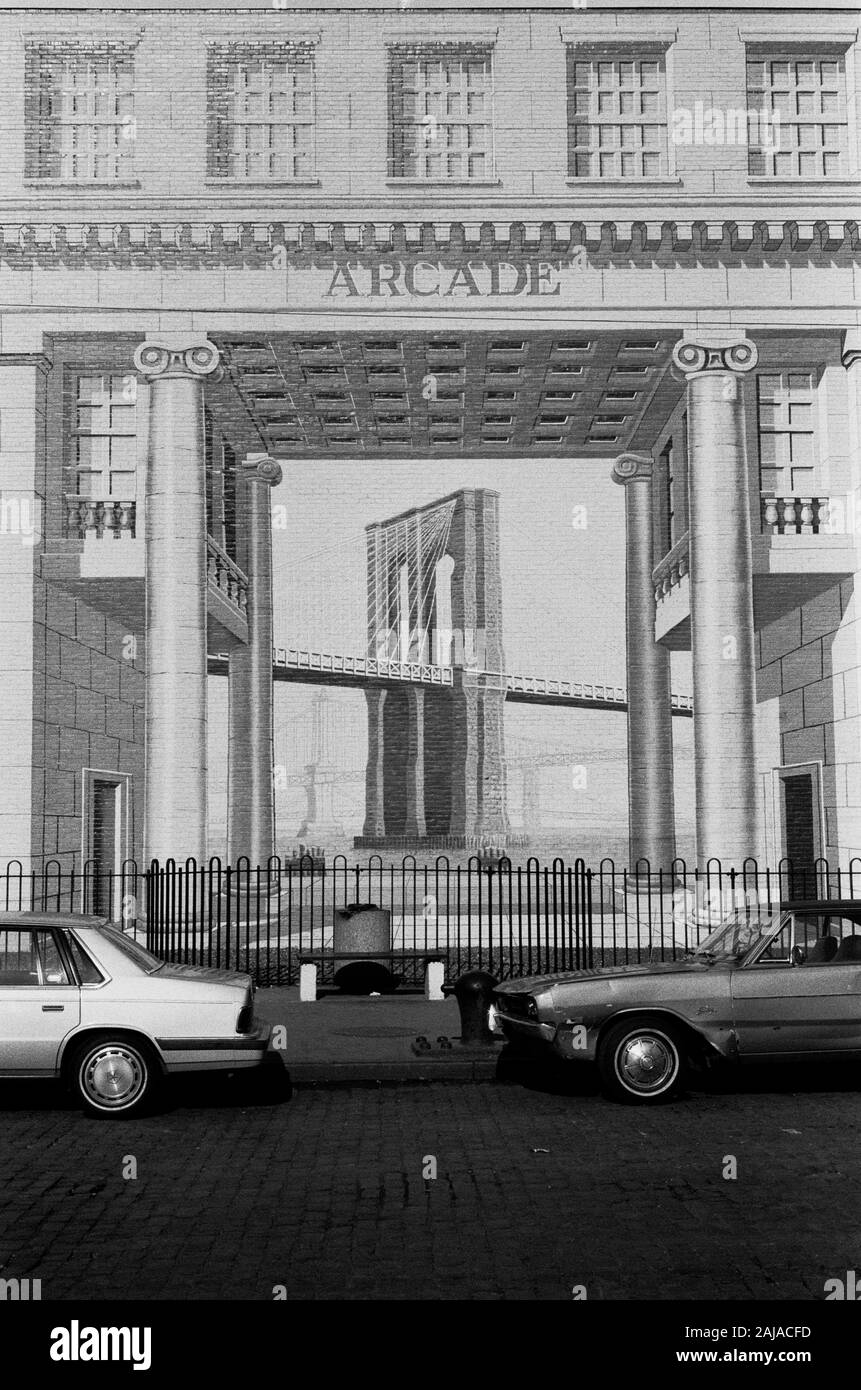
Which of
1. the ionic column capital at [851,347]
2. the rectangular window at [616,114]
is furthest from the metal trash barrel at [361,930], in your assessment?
the rectangular window at [616,114]

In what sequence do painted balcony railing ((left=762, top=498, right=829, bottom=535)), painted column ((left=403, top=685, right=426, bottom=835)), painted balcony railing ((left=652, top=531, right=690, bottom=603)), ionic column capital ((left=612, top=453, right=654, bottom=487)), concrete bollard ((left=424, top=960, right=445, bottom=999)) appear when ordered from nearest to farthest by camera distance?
concrete bollard ((left=424, top=960, right=445, bottom=999)) → painted balcony railing ((left=762, top=498, right=829, bottom=535)) → painted balcony railing ((left=652, top=531, right=690, bottom=603)) → painted column ((left=403, top=685, right=426, bottom=835)) → ionic column capital ((left=612, top=453, right=654, bottom=487))

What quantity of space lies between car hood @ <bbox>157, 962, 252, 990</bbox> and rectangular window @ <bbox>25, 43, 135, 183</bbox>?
14164mm

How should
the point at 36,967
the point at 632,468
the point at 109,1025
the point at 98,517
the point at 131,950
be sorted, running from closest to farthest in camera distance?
the point at 109,1025
the point at 36,967
the point at 131,950
the point at 98,517
the point at 632,468

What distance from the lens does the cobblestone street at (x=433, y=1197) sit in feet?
18.2

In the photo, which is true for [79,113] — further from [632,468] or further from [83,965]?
[83,965]

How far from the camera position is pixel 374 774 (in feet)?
74.9

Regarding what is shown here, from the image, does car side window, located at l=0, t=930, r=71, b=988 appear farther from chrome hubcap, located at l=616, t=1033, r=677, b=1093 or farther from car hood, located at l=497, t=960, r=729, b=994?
chrome hubcap, located at l=616, t=1033, r=677, b=1093

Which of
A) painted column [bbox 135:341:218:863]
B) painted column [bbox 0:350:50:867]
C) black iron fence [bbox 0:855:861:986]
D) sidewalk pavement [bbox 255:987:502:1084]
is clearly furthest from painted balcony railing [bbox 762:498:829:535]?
painted column [bbox 0:350:50:867]

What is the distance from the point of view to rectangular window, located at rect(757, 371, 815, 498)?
67.7 ft

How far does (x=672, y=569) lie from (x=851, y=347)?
4638 millimetres

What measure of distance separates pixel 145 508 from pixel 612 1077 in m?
13.3

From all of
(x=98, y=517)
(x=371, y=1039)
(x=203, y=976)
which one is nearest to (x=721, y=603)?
(x=98, y=517)
